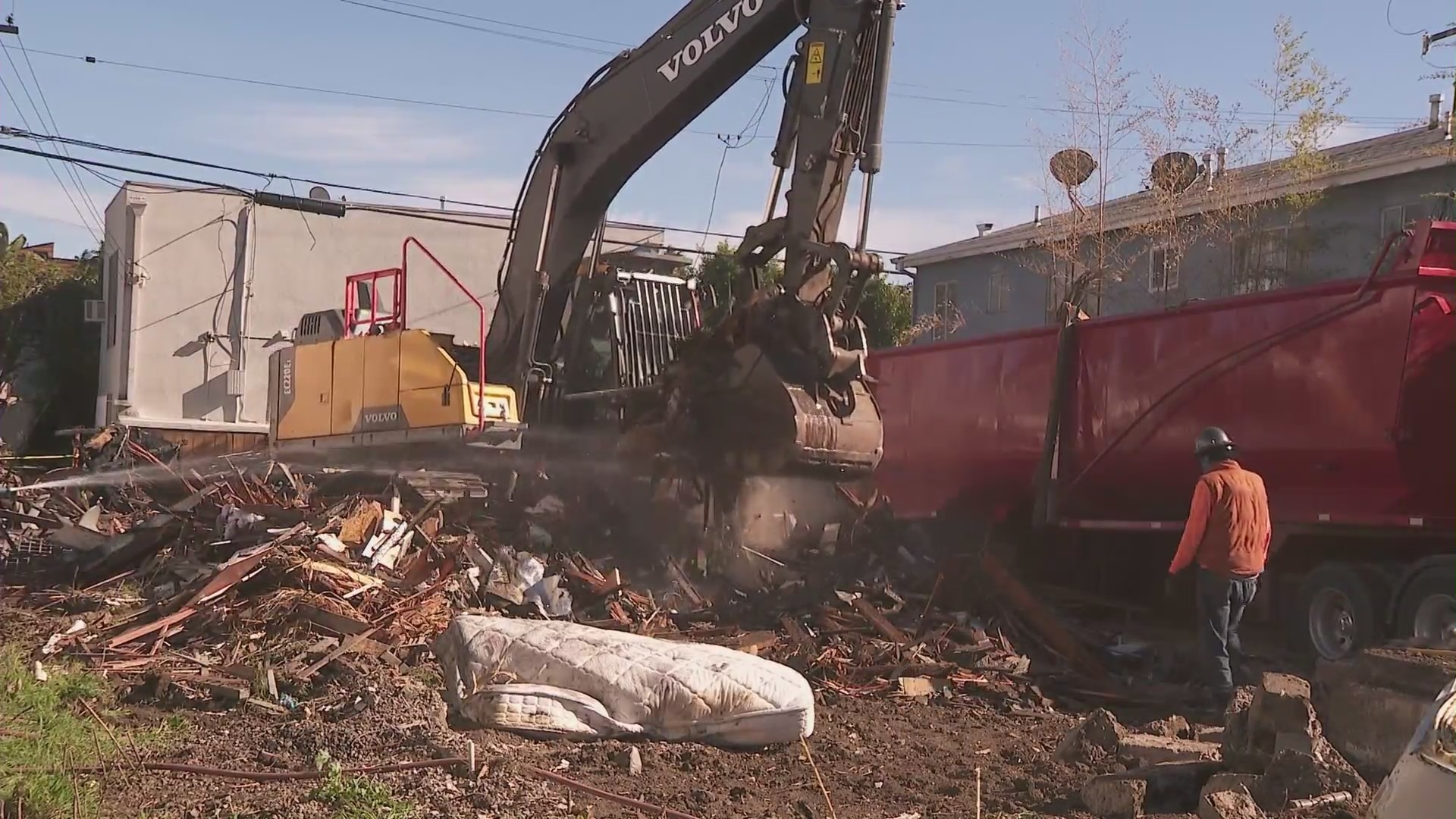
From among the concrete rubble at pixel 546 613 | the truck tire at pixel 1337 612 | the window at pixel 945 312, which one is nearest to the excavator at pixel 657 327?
the concrete rubble at pixel 546 613

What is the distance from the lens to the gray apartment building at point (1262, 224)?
22781mm

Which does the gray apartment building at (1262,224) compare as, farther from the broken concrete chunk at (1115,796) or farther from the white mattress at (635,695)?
the broken concrete chunk at (1115,796)

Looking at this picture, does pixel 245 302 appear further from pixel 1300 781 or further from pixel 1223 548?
pixel 1300 781

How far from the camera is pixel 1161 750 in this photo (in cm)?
650

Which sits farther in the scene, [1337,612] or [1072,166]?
[1072,166]

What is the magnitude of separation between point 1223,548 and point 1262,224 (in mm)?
17228

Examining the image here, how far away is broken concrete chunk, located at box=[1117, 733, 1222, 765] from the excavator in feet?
11.8

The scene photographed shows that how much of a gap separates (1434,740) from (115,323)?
96.4 feet

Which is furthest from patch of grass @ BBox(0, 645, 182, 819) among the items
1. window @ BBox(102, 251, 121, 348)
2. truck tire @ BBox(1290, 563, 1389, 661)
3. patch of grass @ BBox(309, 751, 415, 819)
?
window @ BBox(102, 251, 121, 348)

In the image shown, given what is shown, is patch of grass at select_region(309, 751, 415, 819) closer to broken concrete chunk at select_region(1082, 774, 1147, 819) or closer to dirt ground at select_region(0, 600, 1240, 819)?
dirt ground at select_region(0, 600, 1240, 819)

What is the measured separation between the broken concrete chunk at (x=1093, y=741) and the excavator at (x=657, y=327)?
347 cm

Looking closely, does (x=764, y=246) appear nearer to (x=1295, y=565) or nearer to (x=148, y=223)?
(x=1295, y=565)

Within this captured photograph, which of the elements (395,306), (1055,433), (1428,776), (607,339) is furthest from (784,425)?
(1428,776)

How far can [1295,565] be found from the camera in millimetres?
10688
